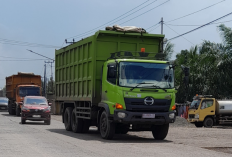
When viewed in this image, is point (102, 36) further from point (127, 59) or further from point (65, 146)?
point (65, 146)

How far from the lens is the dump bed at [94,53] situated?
1616 cm

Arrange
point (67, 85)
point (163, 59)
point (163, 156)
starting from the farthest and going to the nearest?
point (67, 85)
point (163, 59)
point (163, 156)

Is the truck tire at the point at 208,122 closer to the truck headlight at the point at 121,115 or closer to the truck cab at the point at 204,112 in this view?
the truck cab at the point at 204,112

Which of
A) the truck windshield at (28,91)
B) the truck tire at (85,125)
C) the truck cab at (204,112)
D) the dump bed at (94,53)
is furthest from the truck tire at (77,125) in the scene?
the truck windshield at (28,91)

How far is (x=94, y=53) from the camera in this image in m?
16.1

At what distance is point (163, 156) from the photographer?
421 inches

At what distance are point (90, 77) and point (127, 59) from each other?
6.87 feet

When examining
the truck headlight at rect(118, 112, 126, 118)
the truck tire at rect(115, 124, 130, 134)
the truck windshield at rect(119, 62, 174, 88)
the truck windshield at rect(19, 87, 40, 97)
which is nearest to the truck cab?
the truck tire at rect(115, 124, 130, 134)

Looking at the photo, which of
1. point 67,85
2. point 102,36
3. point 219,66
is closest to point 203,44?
point 219,66

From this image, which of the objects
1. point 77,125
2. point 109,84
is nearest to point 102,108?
point 109,84

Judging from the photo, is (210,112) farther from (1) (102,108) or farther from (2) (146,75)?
(2) (146,75)

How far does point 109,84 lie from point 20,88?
80.1ft

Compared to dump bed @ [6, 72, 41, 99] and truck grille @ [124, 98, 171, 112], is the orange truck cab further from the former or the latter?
truck grille @ [124, 98, 171, 112]

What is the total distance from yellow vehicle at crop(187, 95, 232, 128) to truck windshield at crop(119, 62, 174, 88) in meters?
14.8
